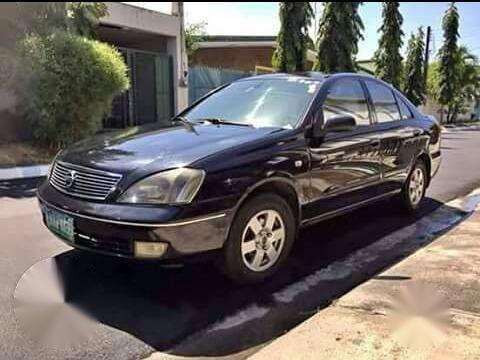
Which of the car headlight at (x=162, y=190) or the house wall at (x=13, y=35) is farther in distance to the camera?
the house wall at (x=13, y=35)

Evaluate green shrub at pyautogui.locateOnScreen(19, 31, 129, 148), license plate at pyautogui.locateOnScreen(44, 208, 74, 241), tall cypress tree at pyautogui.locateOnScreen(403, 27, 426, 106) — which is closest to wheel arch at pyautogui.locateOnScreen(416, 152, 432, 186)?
license plate at pyautogui.locateOnScreen(44, 208, 74, 241)

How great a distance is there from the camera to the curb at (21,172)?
9.60 m

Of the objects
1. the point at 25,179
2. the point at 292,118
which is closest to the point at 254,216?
the point at 292,118

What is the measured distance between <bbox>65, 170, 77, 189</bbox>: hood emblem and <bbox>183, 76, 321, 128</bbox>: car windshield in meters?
1.45

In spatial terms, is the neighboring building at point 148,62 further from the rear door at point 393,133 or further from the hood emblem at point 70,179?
the hood emblem at point 70,179

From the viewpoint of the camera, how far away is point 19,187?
28.1 feet

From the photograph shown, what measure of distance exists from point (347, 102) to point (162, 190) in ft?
7.91

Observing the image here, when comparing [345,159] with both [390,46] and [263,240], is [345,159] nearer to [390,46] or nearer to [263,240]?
[263,240]

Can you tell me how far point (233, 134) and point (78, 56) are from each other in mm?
7745

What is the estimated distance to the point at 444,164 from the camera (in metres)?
12.0

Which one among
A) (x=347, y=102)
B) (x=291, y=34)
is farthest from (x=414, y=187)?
(x=291, y=34)

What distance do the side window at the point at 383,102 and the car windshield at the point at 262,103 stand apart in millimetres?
1002

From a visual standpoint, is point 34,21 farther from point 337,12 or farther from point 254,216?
point 337,12

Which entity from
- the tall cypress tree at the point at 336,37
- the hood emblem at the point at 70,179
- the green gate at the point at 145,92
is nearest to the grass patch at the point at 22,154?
the green gate at the point at 145,92
